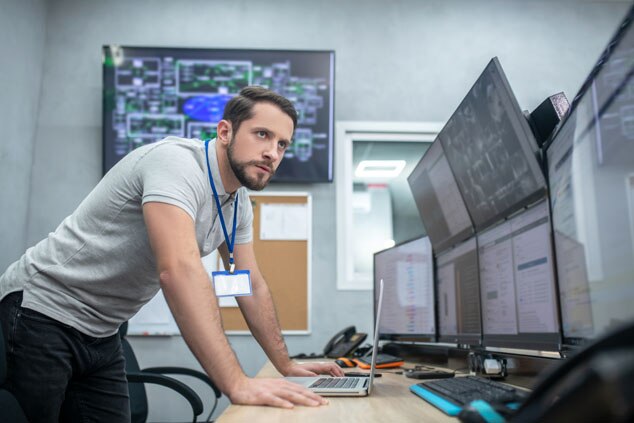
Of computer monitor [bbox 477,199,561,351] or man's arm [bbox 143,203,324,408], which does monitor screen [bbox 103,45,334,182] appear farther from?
man's arm [bbox 143,203,324,408]

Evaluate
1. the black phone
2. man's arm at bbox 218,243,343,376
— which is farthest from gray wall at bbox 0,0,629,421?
man's arm at bbox 218,243,343,376

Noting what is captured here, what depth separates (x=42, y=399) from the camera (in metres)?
1.32

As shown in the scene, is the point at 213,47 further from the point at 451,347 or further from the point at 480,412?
the point at 480,412

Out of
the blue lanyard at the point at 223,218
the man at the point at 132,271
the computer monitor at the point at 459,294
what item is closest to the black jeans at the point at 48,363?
the man at the point at 132,271

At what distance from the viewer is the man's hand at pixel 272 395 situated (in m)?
0.88

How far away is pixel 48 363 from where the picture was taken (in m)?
1.34

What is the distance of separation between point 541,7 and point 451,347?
8.48 feet

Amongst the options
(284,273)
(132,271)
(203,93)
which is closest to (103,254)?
(132,271)

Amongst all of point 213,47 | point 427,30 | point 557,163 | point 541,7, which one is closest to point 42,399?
point 557,163

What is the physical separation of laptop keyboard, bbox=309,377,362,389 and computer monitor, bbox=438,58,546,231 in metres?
0.56

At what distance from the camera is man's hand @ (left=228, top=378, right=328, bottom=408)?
88 cm

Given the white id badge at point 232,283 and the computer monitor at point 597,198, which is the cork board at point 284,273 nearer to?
the white id badge at point 232,283

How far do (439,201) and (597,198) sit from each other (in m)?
1.03

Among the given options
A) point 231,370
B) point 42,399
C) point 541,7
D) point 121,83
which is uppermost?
point 541,7
